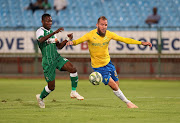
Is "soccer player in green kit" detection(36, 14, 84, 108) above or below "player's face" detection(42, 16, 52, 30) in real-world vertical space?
below

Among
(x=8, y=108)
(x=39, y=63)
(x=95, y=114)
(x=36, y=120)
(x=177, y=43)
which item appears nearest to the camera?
(x=36, y=120)

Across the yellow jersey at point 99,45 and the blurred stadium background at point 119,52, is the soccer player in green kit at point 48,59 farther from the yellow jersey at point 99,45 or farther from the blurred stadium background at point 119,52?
the blurred stadium background at point 119,52

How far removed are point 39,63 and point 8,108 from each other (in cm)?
1148

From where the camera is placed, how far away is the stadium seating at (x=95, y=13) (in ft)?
72.6

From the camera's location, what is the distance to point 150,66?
19438 mm

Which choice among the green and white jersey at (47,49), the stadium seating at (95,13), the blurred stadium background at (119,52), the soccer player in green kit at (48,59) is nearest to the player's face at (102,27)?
the soccer player in green kit at (48,59)

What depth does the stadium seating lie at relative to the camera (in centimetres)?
2214

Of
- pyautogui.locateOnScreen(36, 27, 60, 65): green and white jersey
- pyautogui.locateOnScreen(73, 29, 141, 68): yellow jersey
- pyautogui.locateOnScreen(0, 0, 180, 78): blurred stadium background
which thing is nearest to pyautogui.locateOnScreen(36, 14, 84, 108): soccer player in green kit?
pyautogui.locateOnScreen(36, 27, 60, 65): green and white jersey

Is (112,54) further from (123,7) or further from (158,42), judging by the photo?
(123,7)

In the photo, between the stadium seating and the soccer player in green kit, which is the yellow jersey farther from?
the stadium seating

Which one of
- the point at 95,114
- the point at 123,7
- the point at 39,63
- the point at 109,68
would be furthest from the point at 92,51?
the point at 123,7

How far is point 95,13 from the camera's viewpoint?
2269 cm

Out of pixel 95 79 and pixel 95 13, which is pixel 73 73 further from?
pixel 95 13

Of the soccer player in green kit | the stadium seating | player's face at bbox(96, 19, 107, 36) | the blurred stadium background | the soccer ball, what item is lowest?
the blurred stadium background
